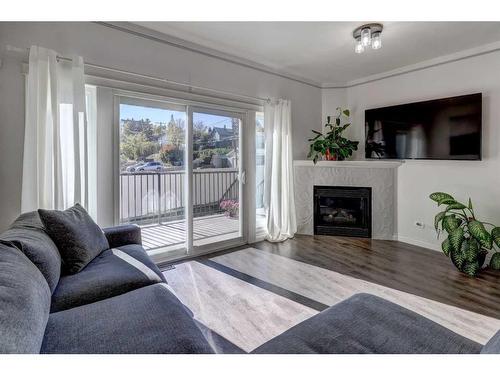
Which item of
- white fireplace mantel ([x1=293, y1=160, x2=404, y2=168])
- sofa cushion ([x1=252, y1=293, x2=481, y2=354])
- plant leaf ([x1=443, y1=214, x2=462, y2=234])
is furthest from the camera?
white fireplace mantel ([x1=293, y1=160, x2=404, y2=168])

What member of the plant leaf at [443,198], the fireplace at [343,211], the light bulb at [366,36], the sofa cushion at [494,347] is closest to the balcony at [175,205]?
the fireplace at [343,211]

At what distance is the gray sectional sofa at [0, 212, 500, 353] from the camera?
0.99 meters

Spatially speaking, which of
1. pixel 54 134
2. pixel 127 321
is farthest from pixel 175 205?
pixel 127 321

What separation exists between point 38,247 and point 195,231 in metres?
2.20

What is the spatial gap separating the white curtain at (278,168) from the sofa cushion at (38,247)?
283cm

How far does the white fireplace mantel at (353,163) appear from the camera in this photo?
14.0ft

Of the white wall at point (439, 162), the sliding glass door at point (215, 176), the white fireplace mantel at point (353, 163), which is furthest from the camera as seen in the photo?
the white fireplace mantel at point (353, 163)

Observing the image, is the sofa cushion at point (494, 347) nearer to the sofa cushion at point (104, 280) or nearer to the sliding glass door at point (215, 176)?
the sofa cushion at point (104, 280)

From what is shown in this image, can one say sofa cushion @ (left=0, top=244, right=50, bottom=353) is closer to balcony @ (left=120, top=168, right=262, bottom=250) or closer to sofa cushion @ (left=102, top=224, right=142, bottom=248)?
sofa cushion @ (left=102, top=224, right=142, bottom=248)

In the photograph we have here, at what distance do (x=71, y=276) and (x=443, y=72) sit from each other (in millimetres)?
4517

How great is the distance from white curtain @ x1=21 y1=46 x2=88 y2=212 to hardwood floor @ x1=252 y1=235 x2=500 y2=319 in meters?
2.38

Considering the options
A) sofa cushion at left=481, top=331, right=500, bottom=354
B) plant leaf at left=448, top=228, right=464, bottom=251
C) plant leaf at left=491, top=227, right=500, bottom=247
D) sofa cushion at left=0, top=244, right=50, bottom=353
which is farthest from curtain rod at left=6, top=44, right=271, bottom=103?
sofa cushion at left=481, top=331, right=500, bottom=354
